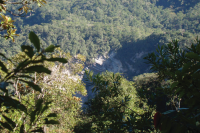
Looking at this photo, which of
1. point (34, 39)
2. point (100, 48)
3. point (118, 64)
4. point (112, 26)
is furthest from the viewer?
point (112, 26)

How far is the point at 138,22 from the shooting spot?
234 ft

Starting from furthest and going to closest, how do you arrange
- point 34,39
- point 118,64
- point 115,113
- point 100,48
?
point 100,48 → point 118,64 → point 115,113 → point 34,39

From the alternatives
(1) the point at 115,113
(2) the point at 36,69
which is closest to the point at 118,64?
(1) the point at 115,113

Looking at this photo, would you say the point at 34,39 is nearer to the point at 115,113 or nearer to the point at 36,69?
the point at 36,69

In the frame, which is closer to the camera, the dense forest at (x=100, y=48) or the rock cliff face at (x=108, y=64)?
the dense forest at (x=100, y=48)

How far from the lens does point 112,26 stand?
65375 mm

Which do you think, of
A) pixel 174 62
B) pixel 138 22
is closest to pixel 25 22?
pixel 138 22

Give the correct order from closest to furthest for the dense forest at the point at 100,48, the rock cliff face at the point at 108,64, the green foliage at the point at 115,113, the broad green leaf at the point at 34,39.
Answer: the broad green leaf at the point at 34,39
the green foliage at the point at 115,113
the dense forest at the point at 100,48
the rock cliff face at the point at 108,64

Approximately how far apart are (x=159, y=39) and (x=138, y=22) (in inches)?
1177

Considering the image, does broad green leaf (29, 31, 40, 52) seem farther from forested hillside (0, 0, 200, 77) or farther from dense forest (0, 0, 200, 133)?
forested hillside (0, 0, 200, 77)

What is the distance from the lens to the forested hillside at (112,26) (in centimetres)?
5071

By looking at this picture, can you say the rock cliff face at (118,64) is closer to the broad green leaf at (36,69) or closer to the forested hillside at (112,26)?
the forested hillside at (112,26)

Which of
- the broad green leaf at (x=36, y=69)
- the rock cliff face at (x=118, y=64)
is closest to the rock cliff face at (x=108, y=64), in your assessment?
the rock cliff face at (x=118, y=64)

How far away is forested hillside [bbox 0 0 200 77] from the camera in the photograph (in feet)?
166
